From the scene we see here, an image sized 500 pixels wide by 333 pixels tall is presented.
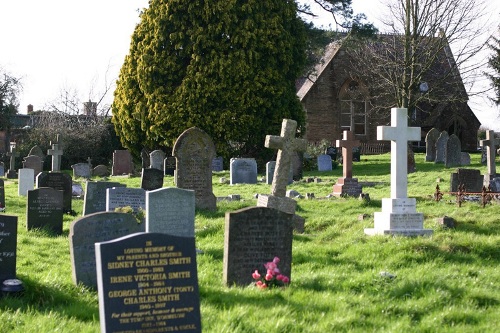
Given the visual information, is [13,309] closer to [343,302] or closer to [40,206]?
[343,302]

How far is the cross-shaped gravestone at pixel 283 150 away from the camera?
15.1m

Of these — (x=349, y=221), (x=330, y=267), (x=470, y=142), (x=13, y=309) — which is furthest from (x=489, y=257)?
(x=470, y=142)

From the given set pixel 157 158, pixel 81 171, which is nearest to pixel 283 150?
pixel 157 158

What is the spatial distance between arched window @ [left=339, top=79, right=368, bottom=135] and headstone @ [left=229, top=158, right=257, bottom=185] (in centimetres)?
2349

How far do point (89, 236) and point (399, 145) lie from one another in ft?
21.9

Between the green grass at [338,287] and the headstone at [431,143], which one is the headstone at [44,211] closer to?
the green grass at [338,287]

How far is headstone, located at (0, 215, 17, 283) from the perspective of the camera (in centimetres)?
899

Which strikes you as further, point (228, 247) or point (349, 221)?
point (349, 221)

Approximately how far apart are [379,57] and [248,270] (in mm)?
27123

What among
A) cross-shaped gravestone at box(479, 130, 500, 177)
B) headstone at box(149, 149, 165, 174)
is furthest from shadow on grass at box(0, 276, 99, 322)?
headstone at box(149, 149, 165, 174)

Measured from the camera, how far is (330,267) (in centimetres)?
1051

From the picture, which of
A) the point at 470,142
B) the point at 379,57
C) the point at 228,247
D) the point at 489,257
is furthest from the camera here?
the point at 470,142

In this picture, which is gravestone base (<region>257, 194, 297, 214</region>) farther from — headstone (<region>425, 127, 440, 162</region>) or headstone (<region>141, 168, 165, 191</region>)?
headstone (<region>425, 127, 440, 162</region>)

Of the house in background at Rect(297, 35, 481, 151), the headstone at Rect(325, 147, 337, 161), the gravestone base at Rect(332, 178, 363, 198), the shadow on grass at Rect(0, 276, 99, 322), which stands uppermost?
the house in background at Rect(297, 35, 481, 151)
